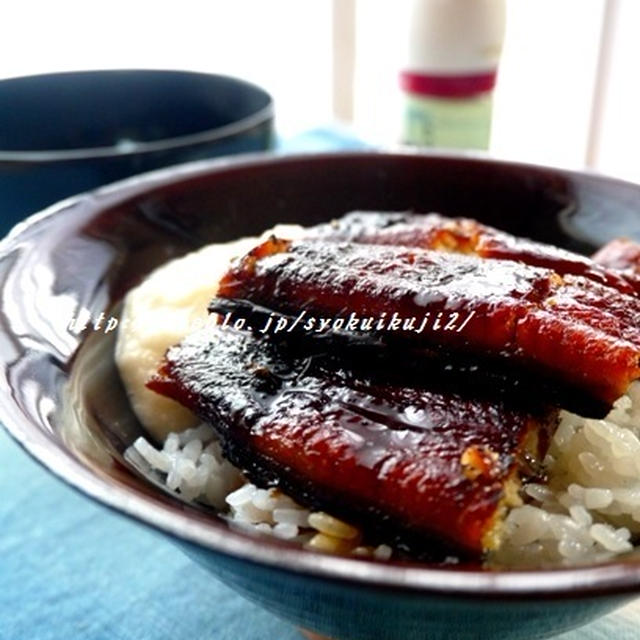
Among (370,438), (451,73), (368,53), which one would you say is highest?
(451,73)

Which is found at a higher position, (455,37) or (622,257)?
(455,37)

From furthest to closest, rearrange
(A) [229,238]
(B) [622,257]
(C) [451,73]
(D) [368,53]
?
(D) [368,53] → (C) [451,73] → (A) [229,238] → (B) [622,257]

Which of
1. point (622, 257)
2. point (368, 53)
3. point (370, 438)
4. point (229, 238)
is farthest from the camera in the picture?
point (368, 53)

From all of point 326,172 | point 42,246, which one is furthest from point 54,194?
point 326,172

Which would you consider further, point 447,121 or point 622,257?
point 447,121

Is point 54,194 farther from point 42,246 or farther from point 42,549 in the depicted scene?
point 42,549

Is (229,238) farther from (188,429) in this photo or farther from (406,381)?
(406,381)

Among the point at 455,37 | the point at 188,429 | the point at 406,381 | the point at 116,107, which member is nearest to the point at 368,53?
the point at 455,37

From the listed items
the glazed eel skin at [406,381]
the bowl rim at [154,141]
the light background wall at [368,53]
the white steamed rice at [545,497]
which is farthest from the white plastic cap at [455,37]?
the light background wall at [368,53]
